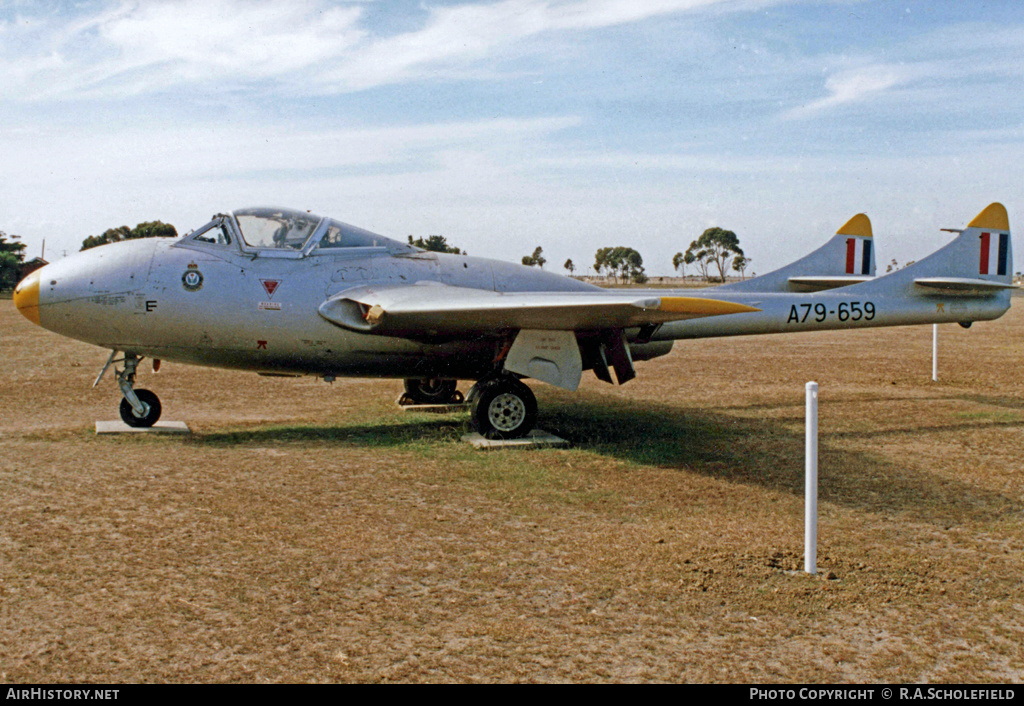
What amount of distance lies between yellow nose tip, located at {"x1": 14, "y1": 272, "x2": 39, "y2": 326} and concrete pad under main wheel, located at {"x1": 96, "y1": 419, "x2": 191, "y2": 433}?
1484mm

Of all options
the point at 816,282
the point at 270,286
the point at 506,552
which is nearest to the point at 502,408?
the point at 270,286

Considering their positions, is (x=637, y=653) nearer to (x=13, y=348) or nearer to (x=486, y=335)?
(x=486, y=335)

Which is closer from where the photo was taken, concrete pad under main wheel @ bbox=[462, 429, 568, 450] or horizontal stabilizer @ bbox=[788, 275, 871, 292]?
concrete pad under main wheel @ bbox=[462, 429, 568, 450]

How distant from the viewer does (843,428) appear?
34.6 feet

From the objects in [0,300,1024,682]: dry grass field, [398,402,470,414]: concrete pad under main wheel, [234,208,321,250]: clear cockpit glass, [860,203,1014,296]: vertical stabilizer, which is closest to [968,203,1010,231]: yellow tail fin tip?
[860,203,1014,296]: vertical stabilizer

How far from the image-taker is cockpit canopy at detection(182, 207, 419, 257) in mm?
9547

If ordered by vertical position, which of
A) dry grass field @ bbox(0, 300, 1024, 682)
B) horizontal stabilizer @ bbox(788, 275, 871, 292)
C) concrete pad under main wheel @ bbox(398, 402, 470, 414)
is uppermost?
horizontal stabilizer @ bbox(788, 275, 871, 292)

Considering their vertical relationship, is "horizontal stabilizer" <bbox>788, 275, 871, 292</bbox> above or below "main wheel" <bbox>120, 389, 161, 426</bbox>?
above

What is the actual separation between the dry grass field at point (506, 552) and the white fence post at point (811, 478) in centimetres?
12

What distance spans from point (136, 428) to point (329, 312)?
2.87m

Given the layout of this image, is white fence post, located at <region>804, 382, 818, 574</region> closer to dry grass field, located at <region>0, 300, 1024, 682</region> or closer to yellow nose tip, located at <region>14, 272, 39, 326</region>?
dry grass field, located at <region>0, 300, 1024, 682</region>

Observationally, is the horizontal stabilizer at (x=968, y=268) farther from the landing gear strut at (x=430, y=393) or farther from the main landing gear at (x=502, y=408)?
the landing gear strut at (x=430, y=393)

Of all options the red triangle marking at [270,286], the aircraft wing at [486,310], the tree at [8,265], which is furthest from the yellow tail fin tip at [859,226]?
the tree at [8,265]

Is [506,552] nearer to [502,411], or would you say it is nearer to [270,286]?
[502,411]
